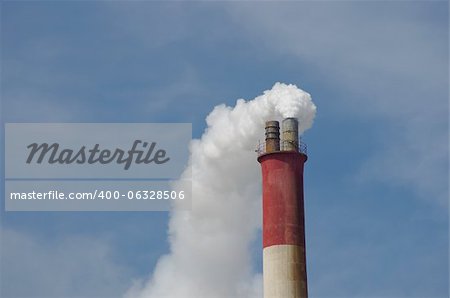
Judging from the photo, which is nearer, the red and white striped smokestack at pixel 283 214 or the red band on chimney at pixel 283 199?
the red and white striped smokestack at pixel 283 214

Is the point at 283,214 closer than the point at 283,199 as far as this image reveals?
Yes

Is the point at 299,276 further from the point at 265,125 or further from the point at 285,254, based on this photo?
the point at 265,125

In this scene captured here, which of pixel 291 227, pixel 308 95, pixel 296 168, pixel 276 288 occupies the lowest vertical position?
pixel 276 288

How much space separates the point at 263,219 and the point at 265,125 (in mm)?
8333

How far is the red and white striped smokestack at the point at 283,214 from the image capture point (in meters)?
73.9

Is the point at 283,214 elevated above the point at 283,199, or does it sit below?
below

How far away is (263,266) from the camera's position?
74.9 m

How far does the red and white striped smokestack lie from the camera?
7388 centimetres

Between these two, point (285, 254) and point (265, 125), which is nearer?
point (285, 254)

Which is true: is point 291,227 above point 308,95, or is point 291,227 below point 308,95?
below

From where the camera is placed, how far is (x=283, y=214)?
75.5 meters

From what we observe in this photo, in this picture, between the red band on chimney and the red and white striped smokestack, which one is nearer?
the red and white striped smokestack

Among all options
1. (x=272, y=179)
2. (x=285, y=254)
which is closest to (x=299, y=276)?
(x=285, y=254)

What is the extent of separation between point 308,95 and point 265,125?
180 inches
